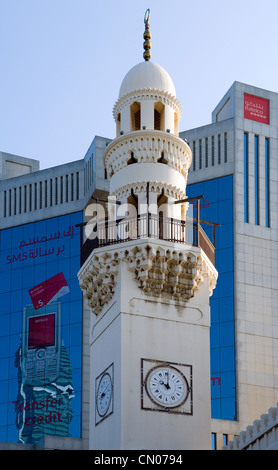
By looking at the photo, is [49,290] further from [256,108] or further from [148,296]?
→ [148,296]

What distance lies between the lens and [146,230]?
3238cm

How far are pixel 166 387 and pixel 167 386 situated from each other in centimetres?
4

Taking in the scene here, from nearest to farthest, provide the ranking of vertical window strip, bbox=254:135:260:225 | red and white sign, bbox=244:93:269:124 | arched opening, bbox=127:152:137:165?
arched opening, bbox=127:152:137:165 → vertical window strip, bbox=254:135:260:225 → red and white sign, bbox=244:93:269:124

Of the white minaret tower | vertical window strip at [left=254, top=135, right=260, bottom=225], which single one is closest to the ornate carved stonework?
the white minaret tower

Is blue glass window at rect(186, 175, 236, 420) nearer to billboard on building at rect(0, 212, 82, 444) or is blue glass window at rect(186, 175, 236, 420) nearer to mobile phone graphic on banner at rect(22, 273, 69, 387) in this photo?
billboard on building at rect(0, 212, 82, 444)

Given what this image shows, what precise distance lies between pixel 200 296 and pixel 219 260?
27.7m

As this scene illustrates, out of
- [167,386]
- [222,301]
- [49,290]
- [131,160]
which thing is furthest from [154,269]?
[49,290]

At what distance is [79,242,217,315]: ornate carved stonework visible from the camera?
32125 millimetres

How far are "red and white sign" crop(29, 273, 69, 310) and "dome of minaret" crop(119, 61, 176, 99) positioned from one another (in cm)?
2956

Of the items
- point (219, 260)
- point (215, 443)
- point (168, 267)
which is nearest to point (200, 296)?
point (168, 267)

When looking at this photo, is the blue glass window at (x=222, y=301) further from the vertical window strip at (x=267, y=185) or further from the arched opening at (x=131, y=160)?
the arched opening at (x=131, y=160)

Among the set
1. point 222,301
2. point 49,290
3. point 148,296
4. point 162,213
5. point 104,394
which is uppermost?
point 49,290
